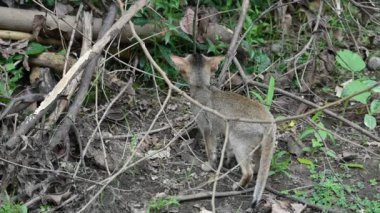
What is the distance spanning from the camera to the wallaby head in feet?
22.3

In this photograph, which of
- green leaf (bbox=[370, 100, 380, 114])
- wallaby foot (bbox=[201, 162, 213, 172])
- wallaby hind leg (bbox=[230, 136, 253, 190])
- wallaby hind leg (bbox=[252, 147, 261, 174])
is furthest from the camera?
green leaf (bbox=[370, 100, 380, 114])

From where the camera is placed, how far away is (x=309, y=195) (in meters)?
6.21

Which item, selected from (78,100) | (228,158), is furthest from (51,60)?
(228,158)

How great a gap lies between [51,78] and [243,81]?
2133mm

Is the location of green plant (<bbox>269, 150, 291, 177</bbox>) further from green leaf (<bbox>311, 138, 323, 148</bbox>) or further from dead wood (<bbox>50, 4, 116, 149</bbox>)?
dead wood (<bbox>50, 4, 116, 149</bbox>)

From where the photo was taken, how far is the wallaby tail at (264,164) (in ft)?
19.4

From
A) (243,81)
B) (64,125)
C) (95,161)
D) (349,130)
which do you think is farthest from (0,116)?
(349,130)

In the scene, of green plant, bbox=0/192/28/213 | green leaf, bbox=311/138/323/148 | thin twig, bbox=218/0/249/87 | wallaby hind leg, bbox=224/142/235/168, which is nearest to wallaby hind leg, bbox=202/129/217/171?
wallaby hind leg, bbox=224/142/235/168

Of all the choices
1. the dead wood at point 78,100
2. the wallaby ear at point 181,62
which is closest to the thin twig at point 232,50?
the wallaby ear at point 181,62

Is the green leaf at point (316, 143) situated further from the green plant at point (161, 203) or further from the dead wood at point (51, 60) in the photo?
the dead wood at point (51, 60)

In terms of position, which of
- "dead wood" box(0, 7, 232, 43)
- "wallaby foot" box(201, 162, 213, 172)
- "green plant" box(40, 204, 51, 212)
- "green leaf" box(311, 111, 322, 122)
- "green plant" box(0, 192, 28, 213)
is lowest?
"wallaby foot" box(201, 162, 213, 172)

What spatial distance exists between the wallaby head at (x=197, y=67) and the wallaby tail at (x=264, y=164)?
3.80 feet

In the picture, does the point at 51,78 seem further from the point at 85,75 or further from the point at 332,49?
the point at 332,49

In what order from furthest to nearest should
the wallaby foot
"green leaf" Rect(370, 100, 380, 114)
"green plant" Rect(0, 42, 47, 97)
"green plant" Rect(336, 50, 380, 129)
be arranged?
"green plant" Rect(0, 42, 47, 97) < "green leaf" Rect(370, 100, 380, 114) < "green plant" Rect(336, 50, 380, 129) < the wallaby foot
